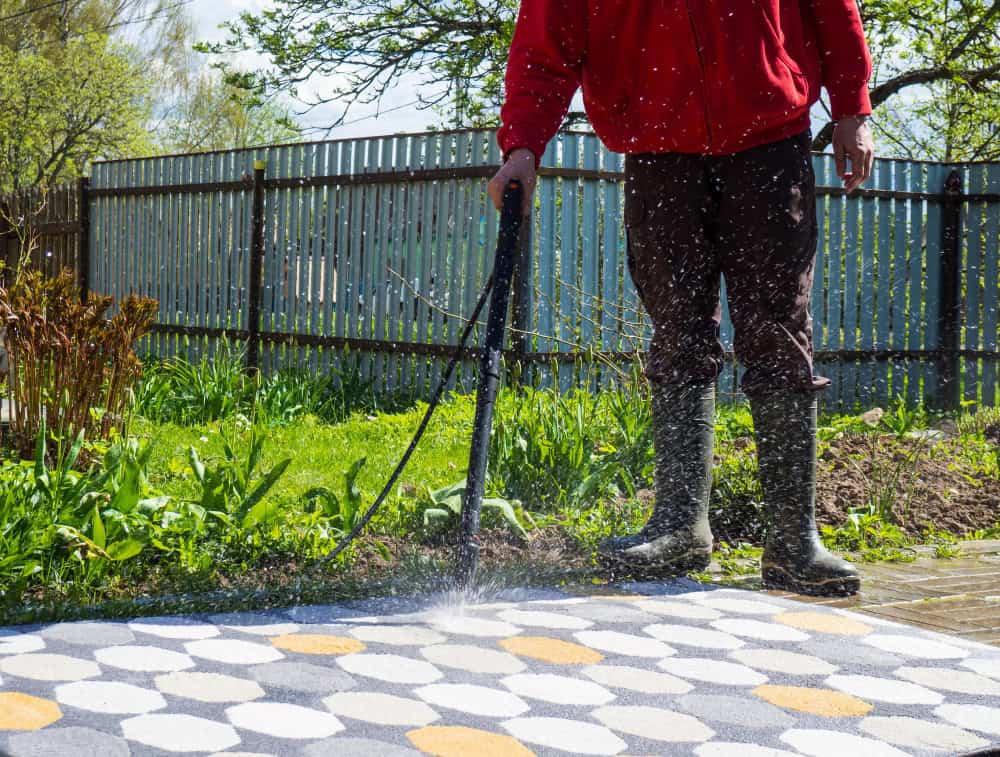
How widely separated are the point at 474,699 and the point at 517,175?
5.09ft

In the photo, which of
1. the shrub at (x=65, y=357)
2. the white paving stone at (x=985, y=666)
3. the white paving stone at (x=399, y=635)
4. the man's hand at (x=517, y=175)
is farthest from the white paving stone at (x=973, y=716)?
the shrub at (x=65, y=357)

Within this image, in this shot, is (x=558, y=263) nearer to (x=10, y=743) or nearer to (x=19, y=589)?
(x=19, y=589)

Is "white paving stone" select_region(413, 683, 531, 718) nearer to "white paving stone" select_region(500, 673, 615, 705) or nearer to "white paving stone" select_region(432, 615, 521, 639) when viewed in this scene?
"white paving stone" select_region(500, 673, 615, 705)

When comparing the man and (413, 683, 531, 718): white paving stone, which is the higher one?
the man

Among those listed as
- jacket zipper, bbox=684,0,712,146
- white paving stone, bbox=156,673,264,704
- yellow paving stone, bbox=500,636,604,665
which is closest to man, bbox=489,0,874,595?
jacket zipper, bbox=684,0,712,146

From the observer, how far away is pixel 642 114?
349 cm

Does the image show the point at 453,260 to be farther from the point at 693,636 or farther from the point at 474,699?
the point at 474,699

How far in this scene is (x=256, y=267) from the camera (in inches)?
402

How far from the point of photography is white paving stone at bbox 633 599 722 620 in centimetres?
320

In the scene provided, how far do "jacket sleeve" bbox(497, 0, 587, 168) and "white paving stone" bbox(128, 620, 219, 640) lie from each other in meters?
1.56

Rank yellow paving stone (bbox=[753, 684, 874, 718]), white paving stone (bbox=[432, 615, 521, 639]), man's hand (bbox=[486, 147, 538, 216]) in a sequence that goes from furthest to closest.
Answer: man's hand (bbox=[486, 147, 538, 216]), white paving stone (bbox=[432, 615, 521, 639]), yellow paving stone (bbox=[753, 684, 874, 718])

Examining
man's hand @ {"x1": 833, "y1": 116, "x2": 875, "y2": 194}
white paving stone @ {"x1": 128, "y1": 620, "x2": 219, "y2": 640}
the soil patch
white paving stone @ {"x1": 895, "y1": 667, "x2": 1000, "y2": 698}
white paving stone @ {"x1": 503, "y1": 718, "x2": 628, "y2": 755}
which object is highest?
man's hand @ {"x1": 833, "y1": 116, "x2": 875, "y2": 194}

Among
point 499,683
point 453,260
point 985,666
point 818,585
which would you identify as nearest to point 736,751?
point 499,683

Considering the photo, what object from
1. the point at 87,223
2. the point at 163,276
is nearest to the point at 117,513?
the point at 163,276
